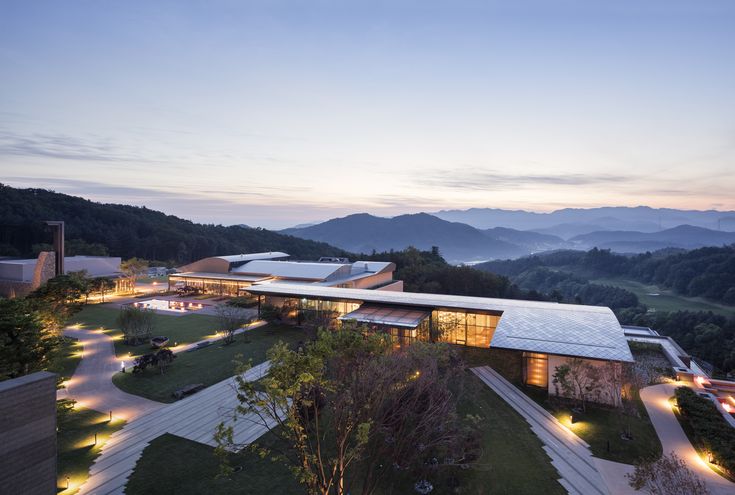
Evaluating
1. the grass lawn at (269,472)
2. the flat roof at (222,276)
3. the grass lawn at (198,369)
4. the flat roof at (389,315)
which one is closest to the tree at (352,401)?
the grass lawn at (269,472)

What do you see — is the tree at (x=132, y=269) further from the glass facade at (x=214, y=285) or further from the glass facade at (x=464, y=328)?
the glass facade at (x=464, y=328)

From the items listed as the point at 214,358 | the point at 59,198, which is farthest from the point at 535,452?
the point at 59,198

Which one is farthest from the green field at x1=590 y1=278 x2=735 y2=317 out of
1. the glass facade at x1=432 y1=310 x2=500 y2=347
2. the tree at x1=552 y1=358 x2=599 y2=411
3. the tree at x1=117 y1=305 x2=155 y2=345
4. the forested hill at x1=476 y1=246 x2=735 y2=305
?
the tree at x1=117 y1=305 x2=155 y2=345

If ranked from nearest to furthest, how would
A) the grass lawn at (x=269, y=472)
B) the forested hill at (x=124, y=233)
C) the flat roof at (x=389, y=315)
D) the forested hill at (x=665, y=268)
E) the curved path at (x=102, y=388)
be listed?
the grass lawn at (x=269, y=472) < the curved path at (x=102, y=388) < the flat roof at (x=389, y=315) < the forested hill at (x=124, y=233) < the forested hill at (x=665, y=268)

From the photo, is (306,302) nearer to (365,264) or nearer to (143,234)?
(365,264)

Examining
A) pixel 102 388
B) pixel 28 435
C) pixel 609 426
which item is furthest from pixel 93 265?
pixel 609 426

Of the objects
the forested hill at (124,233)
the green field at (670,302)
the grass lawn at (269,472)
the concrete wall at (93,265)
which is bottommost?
the green field at (670,302)

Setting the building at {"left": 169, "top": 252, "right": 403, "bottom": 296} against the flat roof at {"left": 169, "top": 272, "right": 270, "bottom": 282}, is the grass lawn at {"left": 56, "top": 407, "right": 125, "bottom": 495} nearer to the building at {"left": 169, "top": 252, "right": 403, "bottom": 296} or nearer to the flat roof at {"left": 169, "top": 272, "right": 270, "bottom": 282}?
the building at {"left": 169, "top": 252, "right": 403, "bottom": 296}

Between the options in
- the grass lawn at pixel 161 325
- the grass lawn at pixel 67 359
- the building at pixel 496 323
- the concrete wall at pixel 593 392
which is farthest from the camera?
the grass lawn at pixel 161 325
